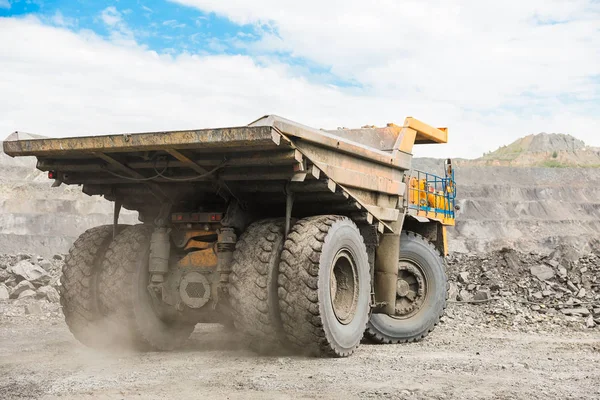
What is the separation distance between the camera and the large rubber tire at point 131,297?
7.98 m

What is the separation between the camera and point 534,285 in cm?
1472

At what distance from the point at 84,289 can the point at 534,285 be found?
9658 mm

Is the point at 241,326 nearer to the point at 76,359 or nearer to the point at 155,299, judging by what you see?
the point at 155,299

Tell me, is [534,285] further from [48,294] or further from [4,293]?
[4,293]

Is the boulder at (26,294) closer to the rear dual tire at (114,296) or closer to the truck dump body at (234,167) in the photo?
the rear dual tire at (114,296)

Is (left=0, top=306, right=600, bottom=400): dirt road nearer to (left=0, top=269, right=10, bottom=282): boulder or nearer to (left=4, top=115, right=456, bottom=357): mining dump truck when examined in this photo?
(left=4, top=115, right=456, bottom=357): mining dump truck

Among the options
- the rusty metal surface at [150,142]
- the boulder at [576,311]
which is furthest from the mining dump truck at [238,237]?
the boulder at [576,311]

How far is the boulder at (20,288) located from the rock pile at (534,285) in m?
8.29

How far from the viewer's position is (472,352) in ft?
27.3

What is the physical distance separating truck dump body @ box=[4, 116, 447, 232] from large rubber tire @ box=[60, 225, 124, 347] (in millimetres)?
668

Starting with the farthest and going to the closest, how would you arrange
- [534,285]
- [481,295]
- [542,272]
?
Result: 1. [542,272]
2. [534,285]
3. [481,295]

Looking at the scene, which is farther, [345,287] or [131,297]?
[345,287]

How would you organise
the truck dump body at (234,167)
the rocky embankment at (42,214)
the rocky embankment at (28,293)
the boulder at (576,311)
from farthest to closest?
the rocky embankment at (42,214) → the rocky embankment at (28,293) → the boulder at (576,311) → the truck dump body at (234,167)

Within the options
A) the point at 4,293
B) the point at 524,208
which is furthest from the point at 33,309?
the point at 524,208
